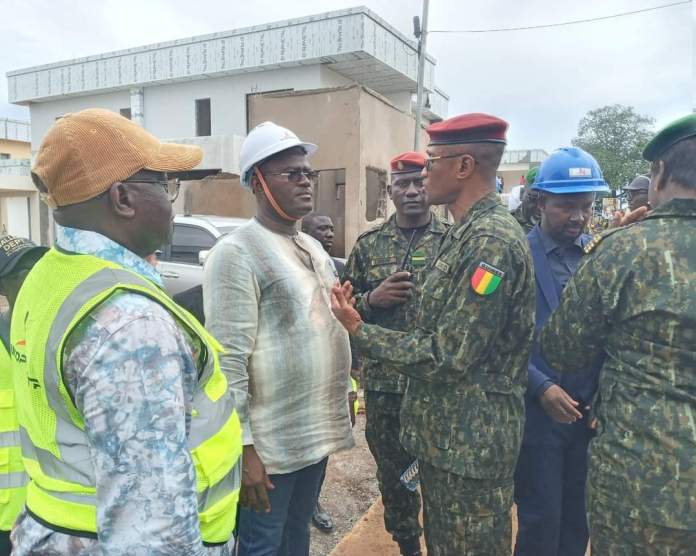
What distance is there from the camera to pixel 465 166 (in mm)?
1943

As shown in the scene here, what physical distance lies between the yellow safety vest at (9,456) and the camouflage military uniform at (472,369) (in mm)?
1135

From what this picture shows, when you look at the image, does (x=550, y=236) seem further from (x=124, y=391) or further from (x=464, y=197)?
(x=124, y=391)

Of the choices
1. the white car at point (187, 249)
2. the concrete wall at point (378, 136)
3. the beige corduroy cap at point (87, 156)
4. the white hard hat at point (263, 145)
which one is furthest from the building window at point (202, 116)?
the beige corduroy cap at point (87, 156)

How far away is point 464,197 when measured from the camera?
6.48 ft

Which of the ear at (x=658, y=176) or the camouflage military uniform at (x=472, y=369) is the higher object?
the ear at (x=658, y=176)

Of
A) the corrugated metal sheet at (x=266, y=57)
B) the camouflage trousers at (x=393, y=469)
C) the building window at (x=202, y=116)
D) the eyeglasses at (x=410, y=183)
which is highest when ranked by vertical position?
the corrugated metal sheet at (x=266, y=57)

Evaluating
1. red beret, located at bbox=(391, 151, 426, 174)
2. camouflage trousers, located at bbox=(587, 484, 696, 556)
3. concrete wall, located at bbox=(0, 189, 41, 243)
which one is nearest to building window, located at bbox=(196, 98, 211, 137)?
concrete wall, located at bbox=(0, 189, 41, 243)

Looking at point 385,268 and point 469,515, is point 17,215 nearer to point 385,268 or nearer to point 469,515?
point 385,268

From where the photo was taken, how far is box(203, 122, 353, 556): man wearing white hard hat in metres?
1.81

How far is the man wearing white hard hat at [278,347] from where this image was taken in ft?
5.94

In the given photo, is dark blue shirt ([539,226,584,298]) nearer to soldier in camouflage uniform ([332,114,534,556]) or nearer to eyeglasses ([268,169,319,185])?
soldier in camouflage uniform ([332,114,534,556])

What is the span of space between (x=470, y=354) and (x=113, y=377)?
114cm

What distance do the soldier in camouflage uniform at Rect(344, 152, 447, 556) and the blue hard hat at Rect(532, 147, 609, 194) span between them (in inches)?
22.6

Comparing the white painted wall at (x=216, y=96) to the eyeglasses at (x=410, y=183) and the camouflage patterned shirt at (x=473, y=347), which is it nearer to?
the eyeglasses at (x=410, y=183)
